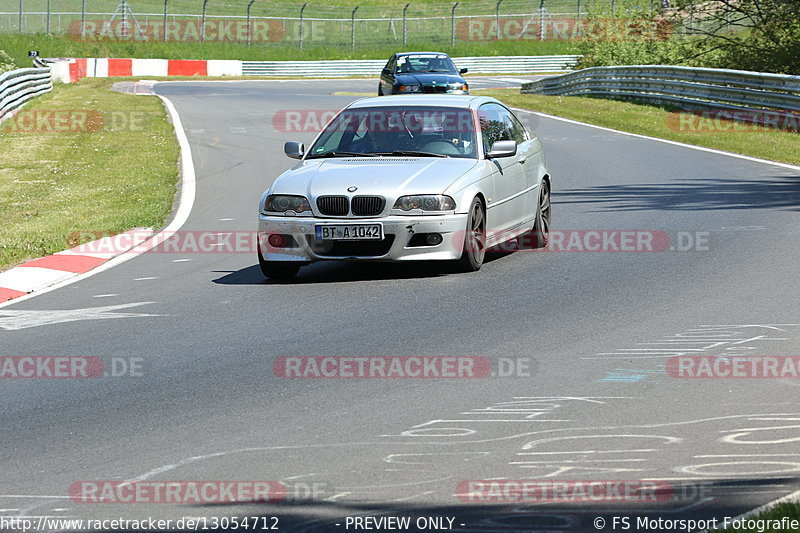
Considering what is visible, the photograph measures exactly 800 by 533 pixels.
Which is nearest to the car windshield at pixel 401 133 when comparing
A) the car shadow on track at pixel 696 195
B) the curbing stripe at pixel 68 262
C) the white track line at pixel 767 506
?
the curbing stripe at pixel 68 262

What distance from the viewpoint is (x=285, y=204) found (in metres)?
10.9

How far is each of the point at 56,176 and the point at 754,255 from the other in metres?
12.7

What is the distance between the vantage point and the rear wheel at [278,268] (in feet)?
36.1

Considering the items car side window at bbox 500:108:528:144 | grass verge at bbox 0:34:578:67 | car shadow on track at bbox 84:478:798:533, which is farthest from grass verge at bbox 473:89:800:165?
grass verge at bbox 0:34:578:67

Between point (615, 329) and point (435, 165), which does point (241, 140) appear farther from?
point (615, 329)

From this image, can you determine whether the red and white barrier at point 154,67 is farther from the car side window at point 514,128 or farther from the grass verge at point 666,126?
the car side window at point 514,128

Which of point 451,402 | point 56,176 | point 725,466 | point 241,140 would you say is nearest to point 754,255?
point 451,402

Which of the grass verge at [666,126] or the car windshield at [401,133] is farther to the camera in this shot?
the grass verge at [666,126]

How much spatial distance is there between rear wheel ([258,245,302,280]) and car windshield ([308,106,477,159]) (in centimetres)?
129

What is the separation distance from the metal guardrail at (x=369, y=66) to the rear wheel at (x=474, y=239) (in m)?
49.5

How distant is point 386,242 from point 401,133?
5.05 feet

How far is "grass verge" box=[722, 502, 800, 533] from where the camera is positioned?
4256 millimetres

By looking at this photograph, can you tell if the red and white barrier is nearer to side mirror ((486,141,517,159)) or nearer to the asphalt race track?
side mirror ((486,141,517,159))

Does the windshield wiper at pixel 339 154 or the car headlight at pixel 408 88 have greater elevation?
the windshield wiper at pixel 339 154
